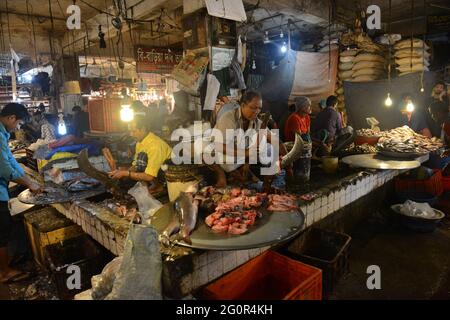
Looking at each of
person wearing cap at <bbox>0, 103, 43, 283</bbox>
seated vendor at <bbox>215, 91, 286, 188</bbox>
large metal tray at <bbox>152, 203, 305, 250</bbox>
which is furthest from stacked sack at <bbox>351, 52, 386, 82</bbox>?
person wearing cap at <bbox>0, 103, 43, 283</bbox>

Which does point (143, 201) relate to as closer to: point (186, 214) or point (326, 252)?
point (186, 214)

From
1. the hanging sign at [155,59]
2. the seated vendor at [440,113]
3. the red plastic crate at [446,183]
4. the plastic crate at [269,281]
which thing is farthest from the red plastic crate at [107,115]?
the seated vendor at [440,113]

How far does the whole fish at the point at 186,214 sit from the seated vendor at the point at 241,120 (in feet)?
3.77

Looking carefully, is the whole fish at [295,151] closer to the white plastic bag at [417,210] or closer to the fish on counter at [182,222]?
the fish on counter at [182,222]

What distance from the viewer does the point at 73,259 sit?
434 cm

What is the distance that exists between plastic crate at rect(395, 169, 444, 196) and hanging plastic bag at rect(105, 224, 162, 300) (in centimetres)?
556

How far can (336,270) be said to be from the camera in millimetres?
3812

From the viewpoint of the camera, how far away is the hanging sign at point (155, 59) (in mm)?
9789

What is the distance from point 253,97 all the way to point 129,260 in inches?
106

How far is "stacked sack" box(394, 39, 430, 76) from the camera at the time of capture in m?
8.55

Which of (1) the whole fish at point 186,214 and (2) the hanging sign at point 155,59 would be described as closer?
(1) the whole fish at point 186,214

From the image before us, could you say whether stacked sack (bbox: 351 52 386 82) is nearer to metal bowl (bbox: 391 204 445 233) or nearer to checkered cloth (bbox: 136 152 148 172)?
metal bowl (bbox: 391 204 445 233)

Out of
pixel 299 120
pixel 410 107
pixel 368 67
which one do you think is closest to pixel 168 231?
pixel 299 120
